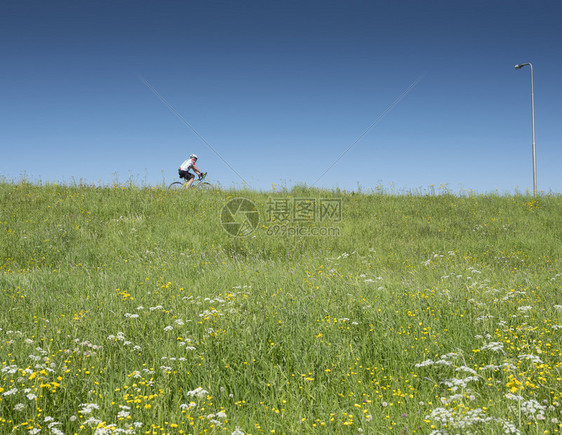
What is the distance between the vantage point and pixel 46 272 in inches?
260

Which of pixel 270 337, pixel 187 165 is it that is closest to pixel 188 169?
pixel 187 165

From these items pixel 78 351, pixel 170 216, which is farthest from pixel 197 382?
pixel 170 216

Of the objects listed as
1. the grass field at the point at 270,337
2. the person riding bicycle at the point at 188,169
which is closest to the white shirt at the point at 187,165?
the person riding bicycle at the point at 188,169

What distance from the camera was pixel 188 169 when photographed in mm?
17047

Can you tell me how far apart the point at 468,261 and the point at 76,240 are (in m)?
9.72

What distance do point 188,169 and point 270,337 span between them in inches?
567

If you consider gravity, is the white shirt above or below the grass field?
above

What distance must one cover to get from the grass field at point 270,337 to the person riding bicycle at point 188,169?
7.78 metres

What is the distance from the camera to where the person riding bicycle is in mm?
16766

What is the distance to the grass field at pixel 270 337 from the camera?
266cm

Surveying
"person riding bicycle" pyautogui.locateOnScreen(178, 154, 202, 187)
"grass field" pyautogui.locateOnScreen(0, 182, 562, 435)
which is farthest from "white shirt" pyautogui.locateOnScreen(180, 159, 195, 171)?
"grass field" pyautogui.locateOnScreen(0, 182, 562, 435)

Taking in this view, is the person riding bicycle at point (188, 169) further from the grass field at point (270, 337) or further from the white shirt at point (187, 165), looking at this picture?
the grass field at point (270, 337)

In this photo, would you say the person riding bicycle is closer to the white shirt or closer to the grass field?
the white shirt

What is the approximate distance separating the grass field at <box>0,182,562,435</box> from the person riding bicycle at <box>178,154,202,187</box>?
306 inches
